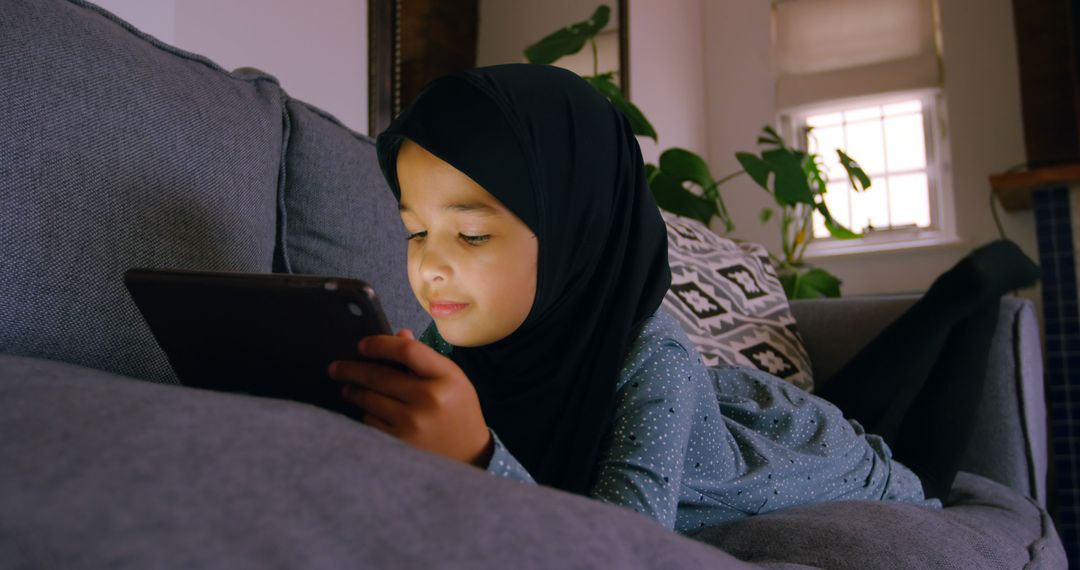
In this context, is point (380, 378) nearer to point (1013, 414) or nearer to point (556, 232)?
point (556, 232)

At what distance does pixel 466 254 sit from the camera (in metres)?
0.75

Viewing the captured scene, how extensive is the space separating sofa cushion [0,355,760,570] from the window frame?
4476mm

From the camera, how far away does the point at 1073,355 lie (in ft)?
10.2

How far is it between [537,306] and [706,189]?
7.57 ft

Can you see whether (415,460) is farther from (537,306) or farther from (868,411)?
(868,411)

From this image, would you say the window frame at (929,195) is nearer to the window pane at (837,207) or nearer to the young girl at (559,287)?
the window pane at (837,207)

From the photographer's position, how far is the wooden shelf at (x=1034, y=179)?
3.22 m

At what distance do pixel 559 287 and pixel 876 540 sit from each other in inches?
14.0

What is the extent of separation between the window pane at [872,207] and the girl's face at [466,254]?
4.28 m

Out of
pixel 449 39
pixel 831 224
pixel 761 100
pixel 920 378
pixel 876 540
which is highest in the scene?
pixel 761 100

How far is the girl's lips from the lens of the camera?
771 mm

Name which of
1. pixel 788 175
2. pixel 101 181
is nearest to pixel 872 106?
pixel 788 175

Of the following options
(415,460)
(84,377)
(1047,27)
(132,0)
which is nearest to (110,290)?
(84,377)

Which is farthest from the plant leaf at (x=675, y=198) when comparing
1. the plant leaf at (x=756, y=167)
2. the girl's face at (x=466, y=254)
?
the girl's face at (x=466, y=254)
